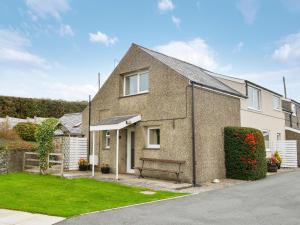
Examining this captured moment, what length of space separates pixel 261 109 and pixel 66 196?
1623 centimetres

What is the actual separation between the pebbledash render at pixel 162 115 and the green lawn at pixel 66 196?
330 centimetres

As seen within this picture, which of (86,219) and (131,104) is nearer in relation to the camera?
(86,219)

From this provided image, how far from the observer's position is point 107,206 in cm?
957

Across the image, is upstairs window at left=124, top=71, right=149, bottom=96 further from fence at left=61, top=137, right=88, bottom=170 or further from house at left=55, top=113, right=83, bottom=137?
house at left=55, top=113, right=83, bottom=137

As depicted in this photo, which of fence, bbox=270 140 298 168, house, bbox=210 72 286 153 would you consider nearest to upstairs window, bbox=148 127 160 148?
house, bbox=210 72 286 153

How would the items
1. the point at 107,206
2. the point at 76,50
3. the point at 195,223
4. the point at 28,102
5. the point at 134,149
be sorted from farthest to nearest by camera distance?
the point at 28,102, the point at 76,50, the point at 134,149, the point at 107,206, the point at 195,223

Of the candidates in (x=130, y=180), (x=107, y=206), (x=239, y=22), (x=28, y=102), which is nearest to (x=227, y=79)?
(x=239, y=22)

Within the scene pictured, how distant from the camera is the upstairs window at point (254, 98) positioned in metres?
21.3

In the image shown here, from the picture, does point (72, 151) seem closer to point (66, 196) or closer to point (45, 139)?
point (45, 139)

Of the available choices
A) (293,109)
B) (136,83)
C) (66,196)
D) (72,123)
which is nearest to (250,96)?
(136,83)

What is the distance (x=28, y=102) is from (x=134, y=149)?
26.9 meters

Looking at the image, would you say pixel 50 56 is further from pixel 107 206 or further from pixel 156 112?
pixel 107 206

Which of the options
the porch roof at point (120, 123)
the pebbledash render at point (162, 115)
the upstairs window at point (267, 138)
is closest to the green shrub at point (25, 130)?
the pebbledash render at point (162, 115)

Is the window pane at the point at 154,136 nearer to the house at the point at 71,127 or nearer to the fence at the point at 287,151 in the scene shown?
the house at the point at 71,127
